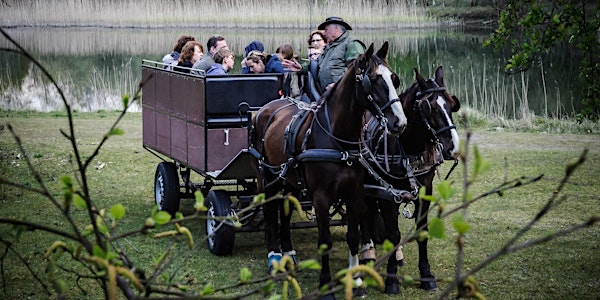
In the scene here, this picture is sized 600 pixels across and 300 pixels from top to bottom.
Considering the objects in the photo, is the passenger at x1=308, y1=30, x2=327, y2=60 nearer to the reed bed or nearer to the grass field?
the grass field

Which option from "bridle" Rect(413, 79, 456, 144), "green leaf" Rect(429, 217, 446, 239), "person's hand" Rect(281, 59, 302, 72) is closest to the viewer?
"green leaf" Rect(429, 217, 446, 239)

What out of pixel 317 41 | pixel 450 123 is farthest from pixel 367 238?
pixel 317 41

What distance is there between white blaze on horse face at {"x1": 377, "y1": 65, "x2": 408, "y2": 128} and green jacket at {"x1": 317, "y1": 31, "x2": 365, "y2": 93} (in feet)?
4.22

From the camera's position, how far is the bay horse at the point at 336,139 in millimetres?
6762

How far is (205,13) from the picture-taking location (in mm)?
31797

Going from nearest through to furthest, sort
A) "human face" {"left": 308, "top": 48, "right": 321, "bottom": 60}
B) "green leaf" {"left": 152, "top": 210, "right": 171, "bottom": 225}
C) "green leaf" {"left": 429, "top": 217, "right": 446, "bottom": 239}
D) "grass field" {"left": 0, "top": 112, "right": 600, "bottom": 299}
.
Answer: "green leaf" {"left": 429, "top": 217, "right": 446, "bottom": 239}
"green leaf" {"left": 152, "top": 210, "right": 171, "bottom": 225}
"grass field" {"left": 0, "top": 112, "right": 600, "bottom": 299}
"human face" {"left": 308, "top": 48, "right": 321, "bottom": 60}

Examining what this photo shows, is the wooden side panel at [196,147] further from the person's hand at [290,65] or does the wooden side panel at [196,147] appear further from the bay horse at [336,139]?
the person's hand at [290,65]

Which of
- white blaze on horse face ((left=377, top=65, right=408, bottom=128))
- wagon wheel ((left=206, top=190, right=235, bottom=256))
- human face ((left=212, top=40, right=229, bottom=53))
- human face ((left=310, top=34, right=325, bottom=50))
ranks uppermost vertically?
human face ((left=310, top=34, right=325, bottom=50))

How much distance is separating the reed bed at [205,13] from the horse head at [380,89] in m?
22.8

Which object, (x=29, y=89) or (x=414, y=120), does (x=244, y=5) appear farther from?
(x=414, y=120)

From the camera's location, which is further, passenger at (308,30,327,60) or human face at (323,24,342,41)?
passenger at (308,30,327,60)

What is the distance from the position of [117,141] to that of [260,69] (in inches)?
298

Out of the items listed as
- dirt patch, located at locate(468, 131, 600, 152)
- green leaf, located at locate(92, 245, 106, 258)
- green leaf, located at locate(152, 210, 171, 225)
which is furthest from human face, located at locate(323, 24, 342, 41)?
dirt patch, located at locate(468, 131, 600, 152)

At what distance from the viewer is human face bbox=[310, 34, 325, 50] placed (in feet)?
30.0
